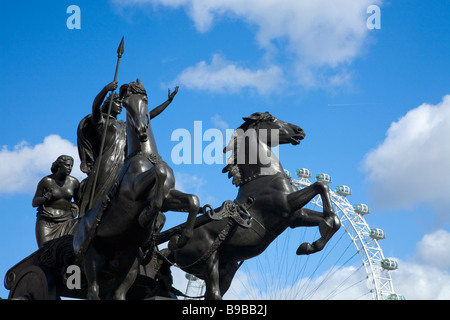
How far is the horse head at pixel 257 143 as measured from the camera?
37.1 feet

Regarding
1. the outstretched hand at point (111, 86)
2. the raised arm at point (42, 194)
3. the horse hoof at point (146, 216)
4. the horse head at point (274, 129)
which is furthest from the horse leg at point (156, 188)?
the horse head at point (274, 129)

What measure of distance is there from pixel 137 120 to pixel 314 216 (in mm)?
3420

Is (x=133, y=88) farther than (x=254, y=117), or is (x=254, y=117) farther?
(x=254, y=117)

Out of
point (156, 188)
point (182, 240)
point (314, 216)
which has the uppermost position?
point (314, 216)

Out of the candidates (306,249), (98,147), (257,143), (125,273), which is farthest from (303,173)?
(125,273)

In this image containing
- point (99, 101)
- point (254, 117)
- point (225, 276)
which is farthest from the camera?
point (254, 117)

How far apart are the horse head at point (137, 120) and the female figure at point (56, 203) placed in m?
2.50

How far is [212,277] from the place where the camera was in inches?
411

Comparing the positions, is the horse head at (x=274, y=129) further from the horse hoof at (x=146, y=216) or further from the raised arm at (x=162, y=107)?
the horse hoof at (x=146, y=216)

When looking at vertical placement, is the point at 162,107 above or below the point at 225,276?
above

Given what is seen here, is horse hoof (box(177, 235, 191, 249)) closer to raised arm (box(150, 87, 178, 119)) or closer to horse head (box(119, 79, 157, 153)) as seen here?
horse head (box(119, 79, 157, 153))

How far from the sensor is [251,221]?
10531 millimetres

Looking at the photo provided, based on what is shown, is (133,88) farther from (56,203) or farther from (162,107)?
(56,203)

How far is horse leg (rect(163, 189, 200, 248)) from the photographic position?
→ 805cm
